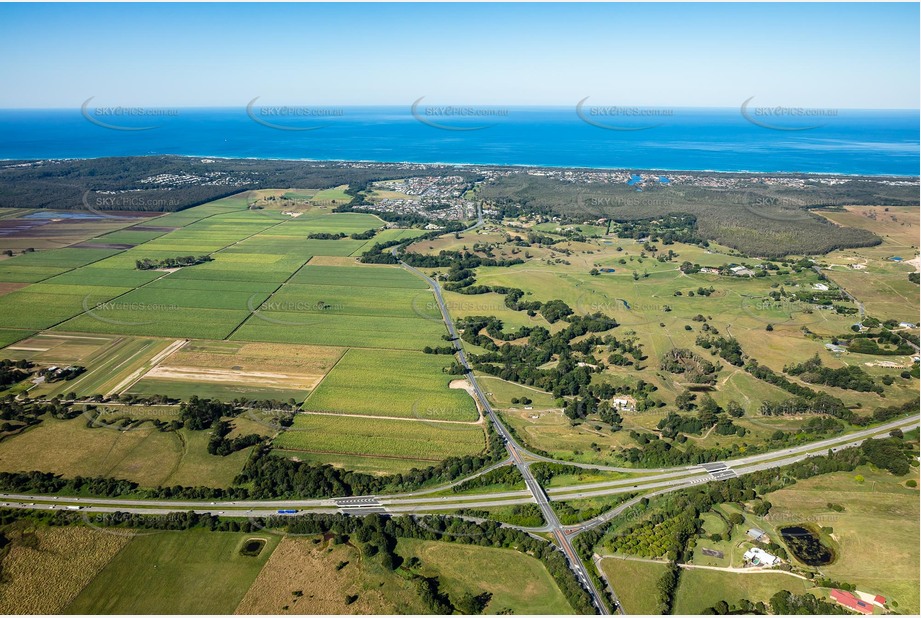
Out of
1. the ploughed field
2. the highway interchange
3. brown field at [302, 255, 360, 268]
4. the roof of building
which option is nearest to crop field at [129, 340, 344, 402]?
the ploughed field

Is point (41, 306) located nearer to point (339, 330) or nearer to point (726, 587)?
point (339, 330)

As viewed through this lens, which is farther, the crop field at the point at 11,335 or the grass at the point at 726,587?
the crop field at the point at 11,335

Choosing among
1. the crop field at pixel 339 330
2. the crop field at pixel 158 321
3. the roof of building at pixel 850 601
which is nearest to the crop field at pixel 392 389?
the crop field at pixel 339 330

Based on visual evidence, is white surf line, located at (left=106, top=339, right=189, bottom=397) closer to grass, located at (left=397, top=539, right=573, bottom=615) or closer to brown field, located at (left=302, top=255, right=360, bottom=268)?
brown field, located at (left=302, top=255, right=360, bottom=268)

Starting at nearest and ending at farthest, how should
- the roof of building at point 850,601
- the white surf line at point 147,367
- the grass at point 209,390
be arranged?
the roof of building at point 850,601 → the grass at point 209,390 → the white surf line at point 147,367

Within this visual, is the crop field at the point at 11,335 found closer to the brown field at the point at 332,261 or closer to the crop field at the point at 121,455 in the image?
the crop field at the point at 121,455

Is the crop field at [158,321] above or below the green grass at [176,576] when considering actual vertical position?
above
